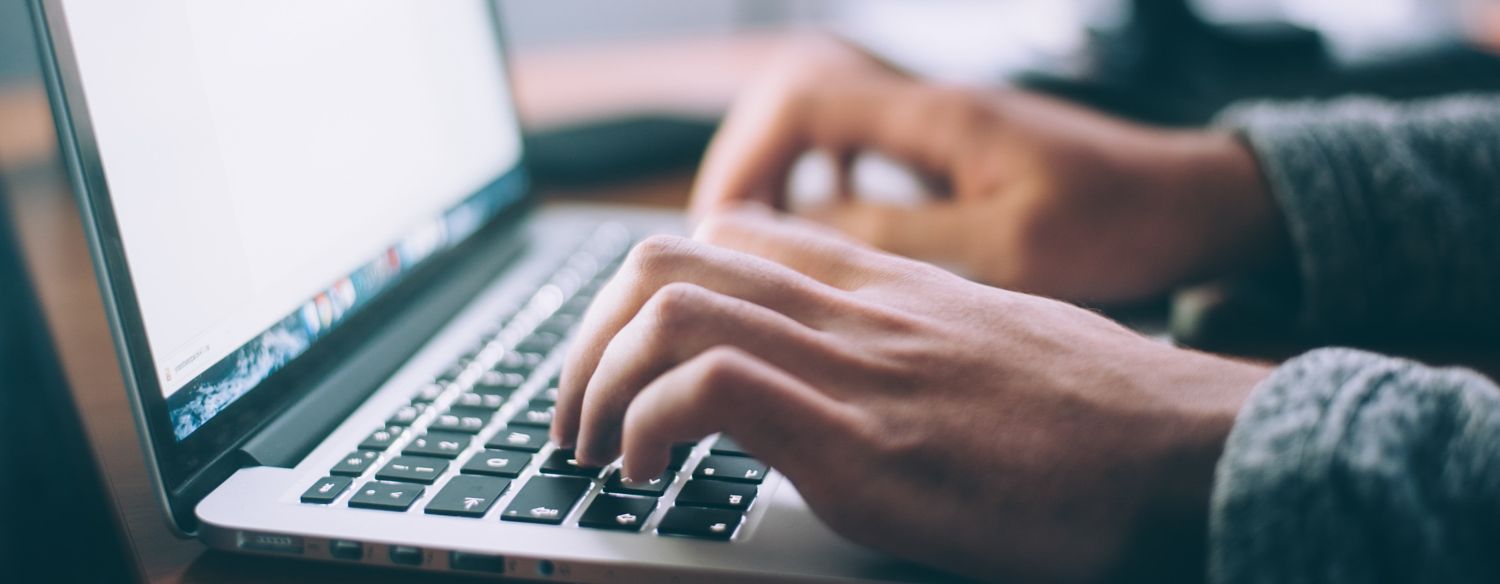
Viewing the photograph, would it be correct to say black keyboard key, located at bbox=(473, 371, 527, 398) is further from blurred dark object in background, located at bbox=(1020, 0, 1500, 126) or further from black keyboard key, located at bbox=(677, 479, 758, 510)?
blurred dark object in background, located at bbox=(1020, 0, 1500, 126)

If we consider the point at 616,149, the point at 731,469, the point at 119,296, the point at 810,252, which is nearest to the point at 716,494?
the point at 731,469

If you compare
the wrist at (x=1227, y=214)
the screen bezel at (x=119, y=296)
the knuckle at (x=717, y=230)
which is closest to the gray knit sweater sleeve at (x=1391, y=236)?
the wrist at (x=1227, y=214)

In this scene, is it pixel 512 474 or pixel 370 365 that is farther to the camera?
pixel 370 365

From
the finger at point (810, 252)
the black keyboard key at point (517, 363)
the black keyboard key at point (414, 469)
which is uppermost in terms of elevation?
the finger at point (810, 252)

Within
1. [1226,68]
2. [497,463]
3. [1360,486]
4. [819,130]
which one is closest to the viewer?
[1360,486]

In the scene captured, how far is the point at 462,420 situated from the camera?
46 cm

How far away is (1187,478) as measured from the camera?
0.35m

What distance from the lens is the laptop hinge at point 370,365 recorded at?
442mm

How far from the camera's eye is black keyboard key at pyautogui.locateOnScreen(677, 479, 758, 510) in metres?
0.39

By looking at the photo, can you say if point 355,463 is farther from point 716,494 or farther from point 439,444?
point 716,494

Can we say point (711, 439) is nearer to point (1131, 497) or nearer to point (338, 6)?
point (1131, 497)

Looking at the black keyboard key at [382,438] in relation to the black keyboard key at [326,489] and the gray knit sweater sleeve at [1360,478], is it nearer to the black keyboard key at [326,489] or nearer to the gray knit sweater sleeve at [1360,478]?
the black keyboard key at [326,489]

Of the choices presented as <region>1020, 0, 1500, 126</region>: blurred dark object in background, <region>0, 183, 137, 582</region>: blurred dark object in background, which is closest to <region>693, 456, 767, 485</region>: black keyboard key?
<region>0, 183, 137, 582</region>: blurred dark object in background

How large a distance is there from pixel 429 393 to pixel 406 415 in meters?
0.03
